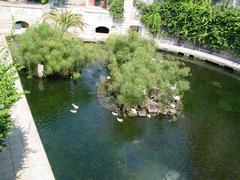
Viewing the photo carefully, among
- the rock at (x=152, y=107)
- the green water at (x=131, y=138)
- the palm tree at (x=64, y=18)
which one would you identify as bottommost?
the green water at (x=131, y=138)

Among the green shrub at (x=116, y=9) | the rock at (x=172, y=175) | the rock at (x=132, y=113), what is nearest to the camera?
the rock at (x=172, y=175)

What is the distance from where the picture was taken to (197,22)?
49562mm

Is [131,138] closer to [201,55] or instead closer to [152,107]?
[152,107]

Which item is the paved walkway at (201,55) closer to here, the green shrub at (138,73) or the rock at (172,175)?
the green shrub at (138,73)

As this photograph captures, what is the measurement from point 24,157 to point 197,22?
33.8 metres

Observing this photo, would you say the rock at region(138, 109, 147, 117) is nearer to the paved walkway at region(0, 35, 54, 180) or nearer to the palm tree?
the paved walkway at region(0, 35, 54, 180)

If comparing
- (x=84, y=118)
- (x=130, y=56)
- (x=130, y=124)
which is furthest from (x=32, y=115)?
(x=130, y=56)

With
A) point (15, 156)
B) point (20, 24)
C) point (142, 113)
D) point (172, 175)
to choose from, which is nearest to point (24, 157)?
point (15, 156)

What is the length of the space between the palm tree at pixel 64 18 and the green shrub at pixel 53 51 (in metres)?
13.5

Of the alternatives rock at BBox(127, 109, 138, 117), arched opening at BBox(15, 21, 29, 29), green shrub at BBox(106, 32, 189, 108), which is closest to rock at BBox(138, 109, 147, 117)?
rock at BBox(127, 109, 138, 117)

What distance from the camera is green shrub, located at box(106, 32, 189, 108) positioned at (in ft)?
100

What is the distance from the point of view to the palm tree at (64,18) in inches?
1932

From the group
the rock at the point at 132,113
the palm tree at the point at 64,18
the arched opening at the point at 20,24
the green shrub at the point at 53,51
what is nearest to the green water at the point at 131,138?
the rock at the point at 132,113

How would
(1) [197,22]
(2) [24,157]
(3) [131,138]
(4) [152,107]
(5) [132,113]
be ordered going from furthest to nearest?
(1) [197,22] < (4) [152,107] < (5) [132,113] < (3) [131,138] < (2) [24,157]
